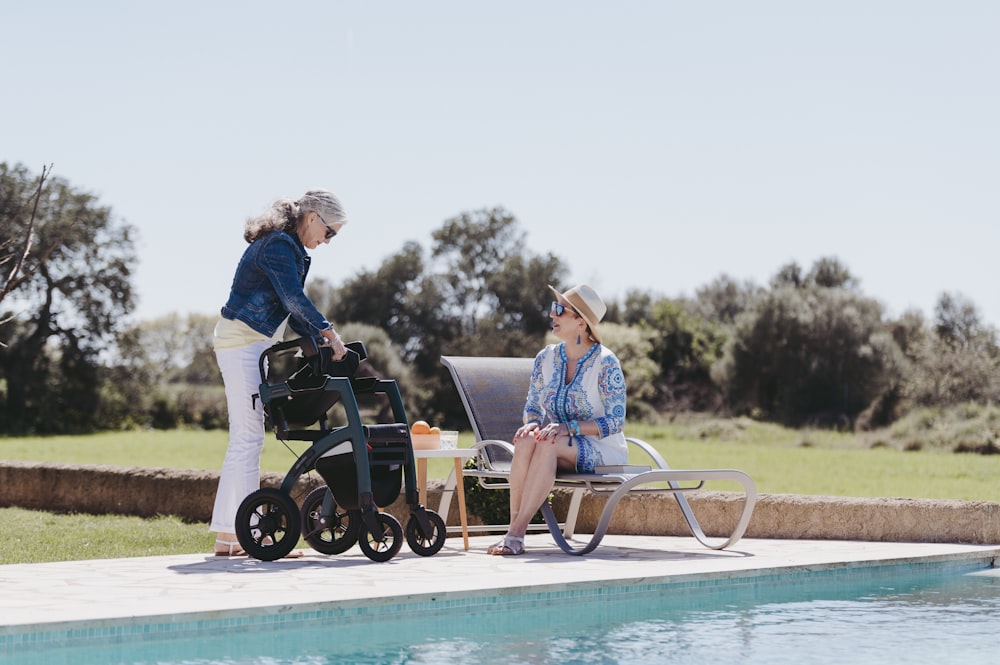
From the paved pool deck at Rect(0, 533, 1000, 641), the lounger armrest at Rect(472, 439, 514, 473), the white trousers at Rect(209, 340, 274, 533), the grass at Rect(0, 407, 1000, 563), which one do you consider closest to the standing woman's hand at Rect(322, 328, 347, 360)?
the white trousers at Rect(209, 340, 274, 533)

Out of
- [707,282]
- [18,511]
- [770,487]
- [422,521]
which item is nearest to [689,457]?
[770,487]

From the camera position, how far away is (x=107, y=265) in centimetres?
4300

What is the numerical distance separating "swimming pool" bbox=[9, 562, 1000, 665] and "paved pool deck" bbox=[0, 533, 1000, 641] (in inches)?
1.7

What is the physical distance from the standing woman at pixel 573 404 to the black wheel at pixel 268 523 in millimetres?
1088

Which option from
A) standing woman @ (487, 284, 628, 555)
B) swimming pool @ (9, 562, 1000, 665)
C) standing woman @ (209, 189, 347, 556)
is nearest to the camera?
swimming pool @ (9, 562, 1000, 665)

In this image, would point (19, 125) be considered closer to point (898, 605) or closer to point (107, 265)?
point (898, 605)

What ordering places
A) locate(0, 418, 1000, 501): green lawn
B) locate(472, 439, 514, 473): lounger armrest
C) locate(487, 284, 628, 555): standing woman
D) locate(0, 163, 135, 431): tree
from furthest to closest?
locate(0, 163, 135, 431): tree
locate(0, 418, 1000, 501): green lawn
locate(472, 439, 514, 473): lounger armrest
locate(487, 284, 628, 555): standing woman

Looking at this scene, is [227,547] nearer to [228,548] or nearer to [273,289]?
[228,548]

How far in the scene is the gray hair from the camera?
18.4 ft

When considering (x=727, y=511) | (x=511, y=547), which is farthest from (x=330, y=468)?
(x=727, y=511)

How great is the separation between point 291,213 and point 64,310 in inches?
1523

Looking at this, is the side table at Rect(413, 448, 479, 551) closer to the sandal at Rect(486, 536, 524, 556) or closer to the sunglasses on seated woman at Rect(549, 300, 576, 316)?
the sandal at Rect(486, 536, 524, 556)

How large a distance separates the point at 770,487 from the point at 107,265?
32.4m

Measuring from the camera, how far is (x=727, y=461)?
24.9m
